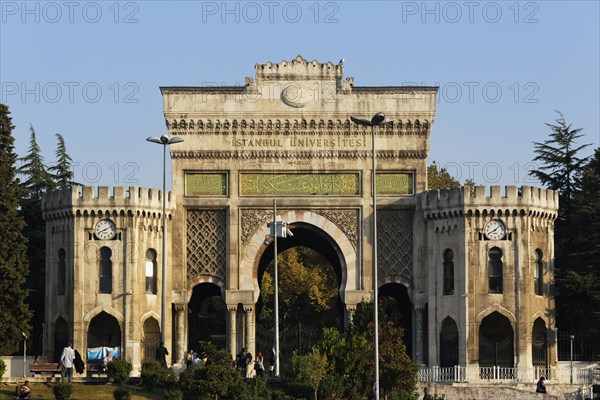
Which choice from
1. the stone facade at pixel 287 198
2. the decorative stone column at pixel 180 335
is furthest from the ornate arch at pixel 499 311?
the decorative stone column at pixel 180 335

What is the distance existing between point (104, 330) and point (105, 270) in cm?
286

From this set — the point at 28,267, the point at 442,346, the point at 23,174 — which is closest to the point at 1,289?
the point at 28,267

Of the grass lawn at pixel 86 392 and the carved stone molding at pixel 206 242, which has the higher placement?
the carved stone molding at pixel 206 242

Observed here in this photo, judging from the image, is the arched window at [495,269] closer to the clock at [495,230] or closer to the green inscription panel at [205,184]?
the clock at [495,230]

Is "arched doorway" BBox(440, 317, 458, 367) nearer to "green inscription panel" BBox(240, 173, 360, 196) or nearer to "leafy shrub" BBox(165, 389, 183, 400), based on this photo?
"green inscription panel" BBox(240, 173, 360, 196)

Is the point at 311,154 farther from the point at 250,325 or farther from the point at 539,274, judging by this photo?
the point at 539,274

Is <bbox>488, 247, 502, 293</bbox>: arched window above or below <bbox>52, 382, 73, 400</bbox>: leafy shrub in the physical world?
above

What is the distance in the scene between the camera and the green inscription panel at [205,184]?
231 ft

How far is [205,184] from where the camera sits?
70.5m

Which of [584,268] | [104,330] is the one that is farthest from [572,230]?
[104,330]

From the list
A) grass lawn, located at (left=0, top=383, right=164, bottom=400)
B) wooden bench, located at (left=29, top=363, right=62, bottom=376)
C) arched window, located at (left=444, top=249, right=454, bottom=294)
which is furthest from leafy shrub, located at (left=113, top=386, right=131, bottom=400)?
arched window, located at (left=444, top=249, right=454, bottom=294)

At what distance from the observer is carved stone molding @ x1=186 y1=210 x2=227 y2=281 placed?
7025 centimetres

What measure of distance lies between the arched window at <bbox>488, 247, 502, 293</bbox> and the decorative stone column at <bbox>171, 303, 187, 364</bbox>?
48.3 ft

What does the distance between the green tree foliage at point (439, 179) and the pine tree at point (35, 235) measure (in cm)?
2839
